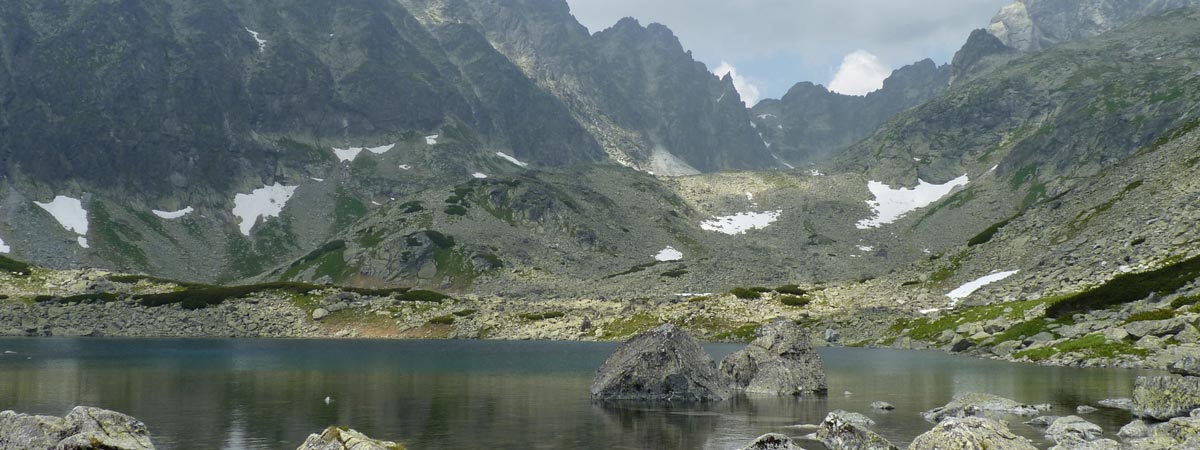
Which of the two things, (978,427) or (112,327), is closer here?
(978,427)

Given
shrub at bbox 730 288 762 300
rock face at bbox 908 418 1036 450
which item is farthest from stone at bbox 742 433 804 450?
shrub at bbox 730 288 762 300

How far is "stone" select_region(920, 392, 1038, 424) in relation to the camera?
120 feet

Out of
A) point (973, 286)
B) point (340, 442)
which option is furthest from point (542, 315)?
point (340, 442)

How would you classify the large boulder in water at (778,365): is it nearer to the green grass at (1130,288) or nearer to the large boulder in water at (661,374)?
the large boulder in water at (661,374)

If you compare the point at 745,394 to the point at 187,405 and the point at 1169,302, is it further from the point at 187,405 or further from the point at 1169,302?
the point at 1169,302

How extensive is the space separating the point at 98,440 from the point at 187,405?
57.1 ft

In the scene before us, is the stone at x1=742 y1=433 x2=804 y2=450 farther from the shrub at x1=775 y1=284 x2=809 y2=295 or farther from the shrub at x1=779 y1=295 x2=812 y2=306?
the shrub at x1=775 y1=284 x2=809 y2=295

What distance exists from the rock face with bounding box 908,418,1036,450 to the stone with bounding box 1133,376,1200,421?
541 inches

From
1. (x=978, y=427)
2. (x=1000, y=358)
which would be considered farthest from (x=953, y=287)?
(x=978, y=427)

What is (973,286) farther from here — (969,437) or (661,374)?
(969,437)

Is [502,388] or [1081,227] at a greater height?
[1081,227]

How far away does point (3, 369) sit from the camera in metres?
62.2

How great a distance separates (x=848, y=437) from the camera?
28219mm

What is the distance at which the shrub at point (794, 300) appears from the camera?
124 metres
